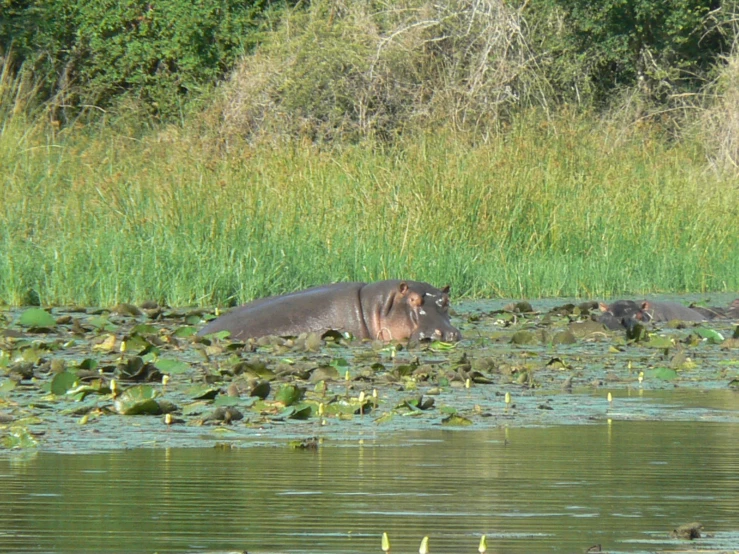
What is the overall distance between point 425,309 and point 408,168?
4.69m

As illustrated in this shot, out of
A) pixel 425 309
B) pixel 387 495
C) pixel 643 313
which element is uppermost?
pixel 387 495

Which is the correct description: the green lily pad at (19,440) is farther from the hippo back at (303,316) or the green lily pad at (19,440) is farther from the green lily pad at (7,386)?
the hippo back at (303,316)

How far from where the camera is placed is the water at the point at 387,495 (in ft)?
9.05

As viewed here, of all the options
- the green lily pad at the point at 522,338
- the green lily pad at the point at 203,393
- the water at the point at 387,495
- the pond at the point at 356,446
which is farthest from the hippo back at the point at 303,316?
the water at the point at 387,495

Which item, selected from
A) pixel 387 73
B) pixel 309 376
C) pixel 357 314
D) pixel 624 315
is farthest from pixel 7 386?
pixel 387 73

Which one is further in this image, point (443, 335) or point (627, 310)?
point (627, 310)

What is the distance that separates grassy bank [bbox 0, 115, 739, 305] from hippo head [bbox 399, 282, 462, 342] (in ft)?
7.70

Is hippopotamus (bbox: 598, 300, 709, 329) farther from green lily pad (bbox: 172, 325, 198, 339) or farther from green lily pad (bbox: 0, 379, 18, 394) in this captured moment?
green lily pad (bbox: 0, 379, 18, 394)

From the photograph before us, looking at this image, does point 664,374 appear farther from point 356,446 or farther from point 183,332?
point 183,332

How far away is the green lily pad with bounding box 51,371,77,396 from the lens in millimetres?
4984

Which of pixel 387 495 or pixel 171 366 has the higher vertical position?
pixel 387 495

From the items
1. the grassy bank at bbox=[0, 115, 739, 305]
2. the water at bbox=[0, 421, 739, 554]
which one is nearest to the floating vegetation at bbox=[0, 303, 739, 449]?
the water at bbox=[0, 421, 739, 554]

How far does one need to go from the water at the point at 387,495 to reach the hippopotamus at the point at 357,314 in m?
3.09

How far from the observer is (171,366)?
226 inches
